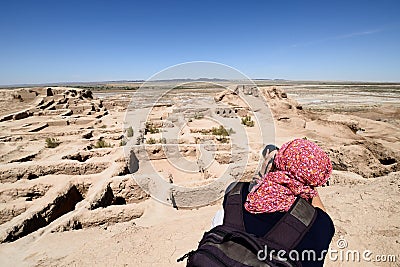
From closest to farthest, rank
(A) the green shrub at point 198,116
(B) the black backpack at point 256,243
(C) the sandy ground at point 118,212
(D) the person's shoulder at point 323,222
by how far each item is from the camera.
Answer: (B) the black backpack at point 256,243 < (D) the person's shoulder at point 323,222 < (C) the sandy ground at point 118,212 < (A) the green shrub at point 198,116

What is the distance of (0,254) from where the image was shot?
3.34 metres

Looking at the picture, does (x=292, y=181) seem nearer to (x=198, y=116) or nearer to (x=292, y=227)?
(x=292, y=227)

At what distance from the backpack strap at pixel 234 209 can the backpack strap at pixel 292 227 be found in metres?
0.17

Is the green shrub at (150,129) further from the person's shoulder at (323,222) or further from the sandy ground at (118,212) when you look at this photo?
the person's shoulder at (323,222)

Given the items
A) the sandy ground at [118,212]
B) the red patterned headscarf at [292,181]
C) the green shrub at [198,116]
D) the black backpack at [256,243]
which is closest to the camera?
the black backpack at [256,243]

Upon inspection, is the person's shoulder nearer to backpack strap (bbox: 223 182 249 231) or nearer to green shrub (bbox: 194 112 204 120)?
backpack strap (bbox: 223 182 249 231)

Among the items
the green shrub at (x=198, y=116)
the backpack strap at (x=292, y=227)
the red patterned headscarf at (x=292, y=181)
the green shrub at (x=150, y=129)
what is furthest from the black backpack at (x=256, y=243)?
the green shrub at (x=198, y=116)

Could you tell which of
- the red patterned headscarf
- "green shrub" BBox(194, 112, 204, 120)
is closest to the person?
the red patterned headscarf

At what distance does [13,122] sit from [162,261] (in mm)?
14869

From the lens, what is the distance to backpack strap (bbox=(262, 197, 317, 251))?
1251 mm

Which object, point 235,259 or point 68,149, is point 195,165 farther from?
point 235,259

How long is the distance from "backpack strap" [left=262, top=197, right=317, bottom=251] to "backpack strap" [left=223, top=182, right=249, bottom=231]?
175mm

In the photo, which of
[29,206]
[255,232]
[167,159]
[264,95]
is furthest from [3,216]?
[264,95]

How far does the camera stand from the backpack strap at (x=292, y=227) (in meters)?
1.25
